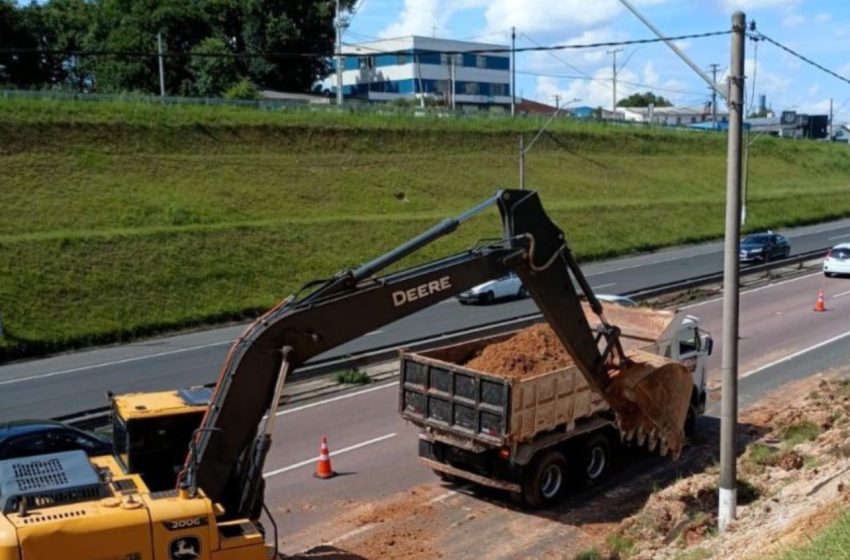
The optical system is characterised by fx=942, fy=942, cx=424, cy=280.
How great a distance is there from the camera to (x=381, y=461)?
1575 cm

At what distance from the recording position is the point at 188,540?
26.3 feet

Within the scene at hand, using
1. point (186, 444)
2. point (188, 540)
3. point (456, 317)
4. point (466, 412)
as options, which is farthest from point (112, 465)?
point (456, 317)

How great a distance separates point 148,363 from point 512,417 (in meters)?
16.9

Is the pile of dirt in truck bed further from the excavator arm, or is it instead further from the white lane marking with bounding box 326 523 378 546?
the white lane marking with bounding box 326 523 378 546

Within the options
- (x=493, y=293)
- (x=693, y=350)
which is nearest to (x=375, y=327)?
(x=693, y=350)

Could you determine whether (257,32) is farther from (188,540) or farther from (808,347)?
(188,540)

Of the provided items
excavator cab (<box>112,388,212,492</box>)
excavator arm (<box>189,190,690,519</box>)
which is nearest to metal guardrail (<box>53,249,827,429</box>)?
excavator cab (<box>112,388,212,492</box>)

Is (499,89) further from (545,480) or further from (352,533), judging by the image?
(352,533)

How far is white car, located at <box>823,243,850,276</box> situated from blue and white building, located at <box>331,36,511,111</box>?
92.3m

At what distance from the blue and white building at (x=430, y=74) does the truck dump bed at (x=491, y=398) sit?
382ft

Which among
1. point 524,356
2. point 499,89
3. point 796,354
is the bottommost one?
point 796,354

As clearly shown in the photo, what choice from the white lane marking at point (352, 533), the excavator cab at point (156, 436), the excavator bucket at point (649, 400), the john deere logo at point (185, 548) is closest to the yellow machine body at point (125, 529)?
the john deere logo at point (185, 548)

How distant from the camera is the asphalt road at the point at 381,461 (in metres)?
12.9

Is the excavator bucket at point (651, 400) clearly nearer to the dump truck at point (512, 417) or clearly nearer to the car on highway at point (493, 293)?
the dump truck at point (512, 417)
